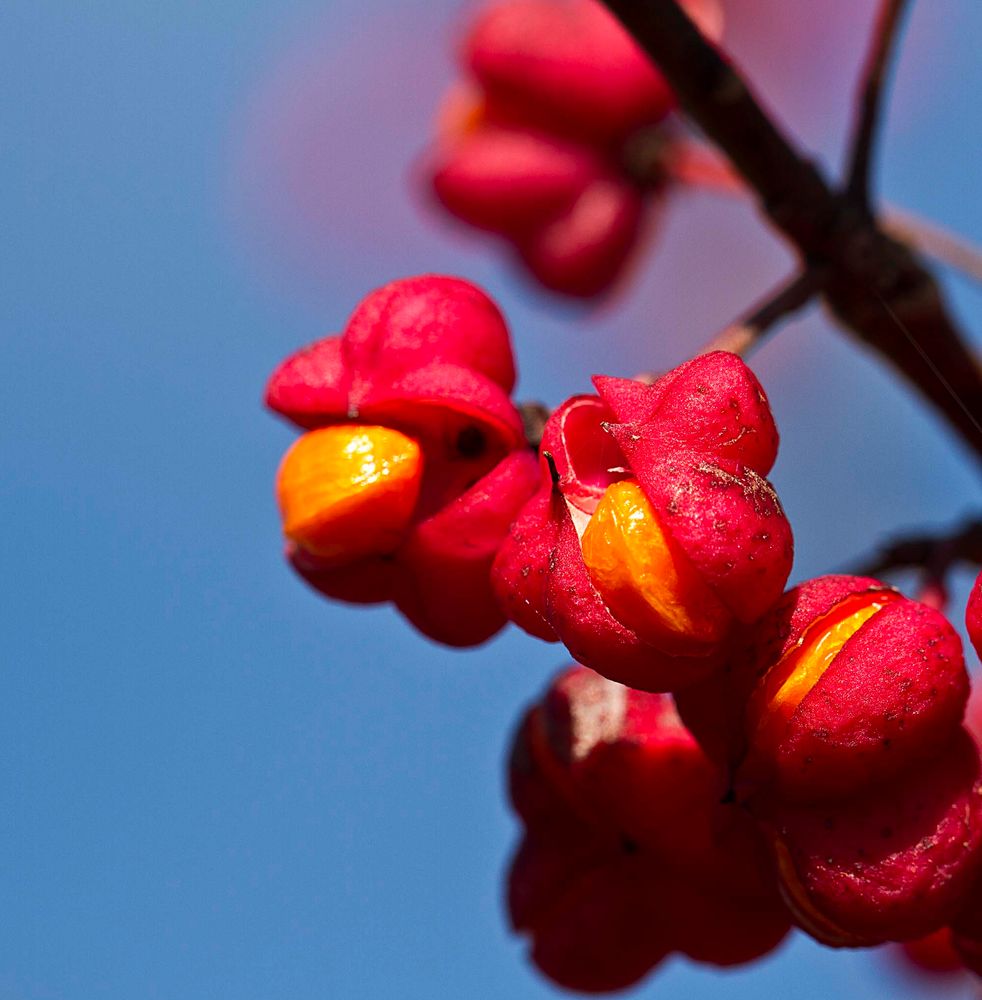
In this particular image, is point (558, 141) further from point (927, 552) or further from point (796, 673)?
point (796, 673)

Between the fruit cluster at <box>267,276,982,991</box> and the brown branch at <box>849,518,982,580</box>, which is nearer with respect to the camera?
the fruit cluster at <box>267,276,982,991</box>

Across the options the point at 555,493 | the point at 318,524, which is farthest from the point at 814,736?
the point at 318,524

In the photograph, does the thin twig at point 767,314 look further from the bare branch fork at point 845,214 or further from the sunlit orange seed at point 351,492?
the sunlit orange seed at point 351,492

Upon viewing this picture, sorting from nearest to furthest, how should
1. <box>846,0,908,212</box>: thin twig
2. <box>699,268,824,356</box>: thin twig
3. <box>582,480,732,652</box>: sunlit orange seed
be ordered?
<box>582,480,732,652</box>: sunlit orange seed, <box>699,268,824,356</box>: thin twig, <box>846,0,908,212</box>: thin twig

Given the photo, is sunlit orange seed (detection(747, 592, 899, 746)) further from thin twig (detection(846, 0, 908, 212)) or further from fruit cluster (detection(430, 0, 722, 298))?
fruit cluster (detection(430, 0, 722, 298))

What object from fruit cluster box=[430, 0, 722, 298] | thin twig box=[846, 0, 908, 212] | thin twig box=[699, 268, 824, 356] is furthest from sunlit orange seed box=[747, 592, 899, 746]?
fruit cluster box=[430, 0, 722, 298]
